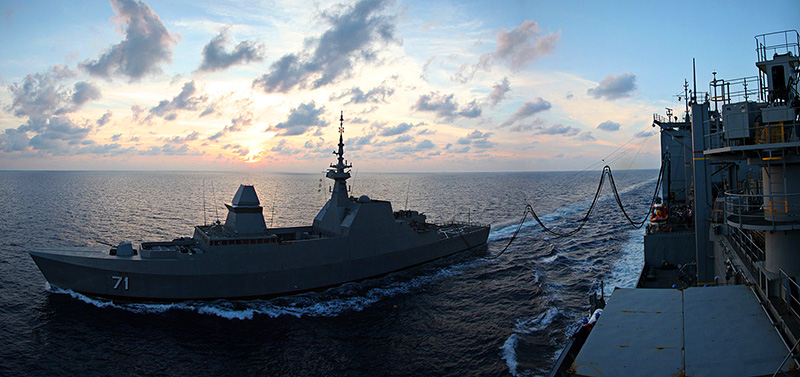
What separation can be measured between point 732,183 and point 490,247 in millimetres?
13831

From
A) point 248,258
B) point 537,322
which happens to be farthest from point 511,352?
point 248,258

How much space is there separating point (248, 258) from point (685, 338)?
50.5 feet

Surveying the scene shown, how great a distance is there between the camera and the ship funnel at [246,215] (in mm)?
18703

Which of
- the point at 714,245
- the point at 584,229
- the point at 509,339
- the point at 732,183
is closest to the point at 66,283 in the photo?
the point at 509,339

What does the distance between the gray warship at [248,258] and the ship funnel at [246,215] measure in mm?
43

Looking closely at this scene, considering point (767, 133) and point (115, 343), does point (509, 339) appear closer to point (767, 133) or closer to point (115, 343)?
point (767, 133)

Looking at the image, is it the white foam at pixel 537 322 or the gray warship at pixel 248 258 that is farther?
the gray warship at pixel 248 258

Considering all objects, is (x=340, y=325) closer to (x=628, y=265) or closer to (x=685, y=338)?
(x=685, y=338)

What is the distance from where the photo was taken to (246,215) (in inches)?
744

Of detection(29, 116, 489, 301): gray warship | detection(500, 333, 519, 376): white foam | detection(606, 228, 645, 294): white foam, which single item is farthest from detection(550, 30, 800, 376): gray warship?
detection(29, 116, 489, 301): gray warship

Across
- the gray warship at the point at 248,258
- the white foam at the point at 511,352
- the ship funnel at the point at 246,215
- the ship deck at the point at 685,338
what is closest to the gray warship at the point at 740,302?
the ship deck at the point at 685,338

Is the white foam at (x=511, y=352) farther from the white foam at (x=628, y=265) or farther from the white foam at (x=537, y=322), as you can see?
the white foam at (x=628, y=265)

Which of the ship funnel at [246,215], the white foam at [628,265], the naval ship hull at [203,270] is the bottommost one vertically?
the white foam at [628,265]

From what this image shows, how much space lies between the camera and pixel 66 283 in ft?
55.1
